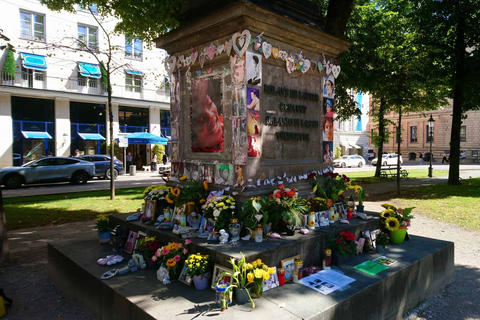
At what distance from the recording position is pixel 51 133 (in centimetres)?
3006

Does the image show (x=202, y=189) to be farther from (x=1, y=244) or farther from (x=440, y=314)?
(x=1, y=244)

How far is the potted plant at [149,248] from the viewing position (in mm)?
4520

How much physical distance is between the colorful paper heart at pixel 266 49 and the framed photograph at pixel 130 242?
11.7 ft

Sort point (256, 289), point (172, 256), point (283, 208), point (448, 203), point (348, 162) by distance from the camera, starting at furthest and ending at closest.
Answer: point (348, 162) → point (448, 203) → point (283, 208) → point (172, 256) → point (256, 289)

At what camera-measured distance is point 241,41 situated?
480 centimetres

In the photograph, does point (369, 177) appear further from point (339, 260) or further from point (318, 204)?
point (339, 260)

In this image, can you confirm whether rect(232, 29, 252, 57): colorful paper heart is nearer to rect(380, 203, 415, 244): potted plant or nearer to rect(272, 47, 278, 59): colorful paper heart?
rect(272, 47, 278, 59): colorful paper heart

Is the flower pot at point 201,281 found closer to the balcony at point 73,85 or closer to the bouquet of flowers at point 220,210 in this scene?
the bouquet of flowers at point 220,210

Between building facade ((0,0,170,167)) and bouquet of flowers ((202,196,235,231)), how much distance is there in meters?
22.6

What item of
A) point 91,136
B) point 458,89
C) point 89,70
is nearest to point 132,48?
point 89,70

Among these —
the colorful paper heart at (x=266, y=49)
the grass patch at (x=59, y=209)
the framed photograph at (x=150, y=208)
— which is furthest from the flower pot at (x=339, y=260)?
the grass patch at (x=59, y=209)

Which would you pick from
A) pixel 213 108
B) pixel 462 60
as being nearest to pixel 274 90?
pixel 213 108

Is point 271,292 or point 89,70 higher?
point 89,70

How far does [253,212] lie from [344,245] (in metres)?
1.37
